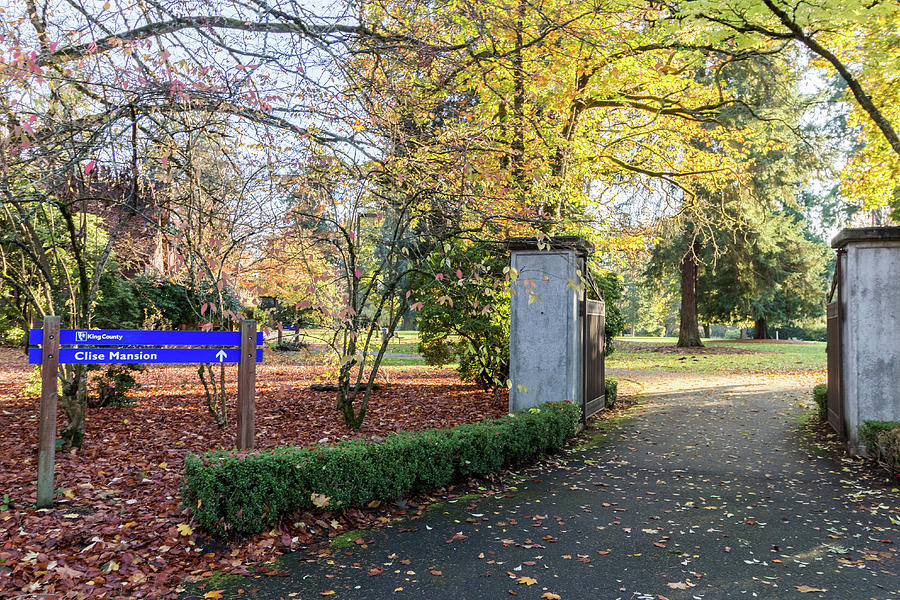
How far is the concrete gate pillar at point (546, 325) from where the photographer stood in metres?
7.84

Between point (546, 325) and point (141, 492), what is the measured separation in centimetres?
497

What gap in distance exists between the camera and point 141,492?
16.9ft

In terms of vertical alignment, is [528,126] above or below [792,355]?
above

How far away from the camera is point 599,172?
468 inches

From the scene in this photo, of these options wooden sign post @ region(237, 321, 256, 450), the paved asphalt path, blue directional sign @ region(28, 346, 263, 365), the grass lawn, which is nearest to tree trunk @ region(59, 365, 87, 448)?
blue directional sign @ region(28, 346, 263, 365)

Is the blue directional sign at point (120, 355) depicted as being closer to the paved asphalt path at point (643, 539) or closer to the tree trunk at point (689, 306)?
the paved asphalt path at point (643, 539)

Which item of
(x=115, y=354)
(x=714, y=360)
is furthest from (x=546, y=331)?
(x=714, y=360)

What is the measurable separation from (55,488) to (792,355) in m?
24.8

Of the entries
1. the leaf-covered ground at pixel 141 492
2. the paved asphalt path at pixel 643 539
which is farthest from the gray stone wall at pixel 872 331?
the leaf-covered ground at pixel 141 492

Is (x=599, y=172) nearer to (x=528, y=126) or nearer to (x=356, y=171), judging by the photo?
(x=528, y=126)

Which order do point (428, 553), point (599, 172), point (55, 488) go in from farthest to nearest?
point (599, 172) < point (55, 488) < point (428, 553)

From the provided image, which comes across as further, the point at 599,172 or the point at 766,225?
the point at 766,225

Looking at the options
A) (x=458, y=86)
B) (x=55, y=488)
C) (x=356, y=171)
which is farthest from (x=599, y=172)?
(x=55, y=488)

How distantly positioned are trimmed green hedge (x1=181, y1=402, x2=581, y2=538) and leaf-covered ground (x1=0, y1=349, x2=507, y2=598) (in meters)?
0.15
